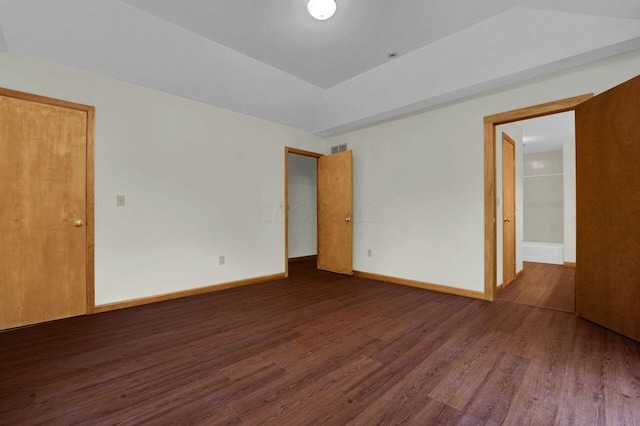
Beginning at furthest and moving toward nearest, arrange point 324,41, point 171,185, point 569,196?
1. point 569,196
2. point 171,185
3. point 324,41

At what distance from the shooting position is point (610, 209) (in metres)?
2.49

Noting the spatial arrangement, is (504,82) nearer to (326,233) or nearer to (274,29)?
(274,29)

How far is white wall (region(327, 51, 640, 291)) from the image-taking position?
305 centimetres

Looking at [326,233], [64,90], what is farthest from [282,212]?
[64,90]

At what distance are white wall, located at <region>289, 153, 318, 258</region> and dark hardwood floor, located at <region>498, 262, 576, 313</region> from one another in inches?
160

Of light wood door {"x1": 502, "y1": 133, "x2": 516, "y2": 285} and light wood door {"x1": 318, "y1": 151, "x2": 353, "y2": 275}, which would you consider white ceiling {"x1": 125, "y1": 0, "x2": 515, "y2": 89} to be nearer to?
light wood door {"x1": 318, "y1": 151, "x2": 353, "y2": 275}

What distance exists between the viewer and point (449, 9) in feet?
8.44

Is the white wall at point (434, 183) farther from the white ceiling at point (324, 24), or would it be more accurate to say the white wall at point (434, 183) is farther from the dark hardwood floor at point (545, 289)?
the white ceiling at point (324, 24)

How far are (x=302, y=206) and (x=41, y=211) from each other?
460 centimetres

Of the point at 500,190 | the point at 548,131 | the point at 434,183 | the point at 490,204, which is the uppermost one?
the point at 548,131

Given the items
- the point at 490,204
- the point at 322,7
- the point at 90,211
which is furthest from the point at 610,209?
the point at 90,211

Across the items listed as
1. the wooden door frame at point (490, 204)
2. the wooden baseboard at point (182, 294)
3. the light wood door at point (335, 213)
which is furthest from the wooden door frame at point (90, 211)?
the wooden door frame at point (490, 204)

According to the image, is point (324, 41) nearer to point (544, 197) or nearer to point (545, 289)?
point (545, 289)

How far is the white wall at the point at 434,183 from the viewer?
305 centimetres
